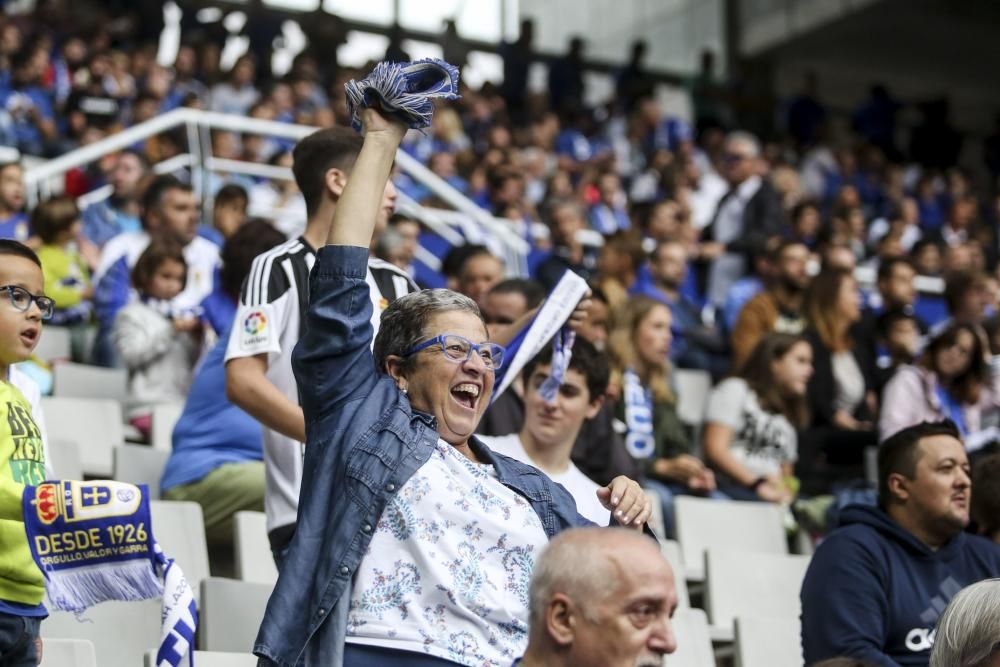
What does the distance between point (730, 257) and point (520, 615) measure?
7168mm

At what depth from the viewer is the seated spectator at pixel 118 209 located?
8.11 m

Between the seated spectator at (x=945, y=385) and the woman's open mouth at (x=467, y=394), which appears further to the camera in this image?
the seated spectator at (x=945, y=385)

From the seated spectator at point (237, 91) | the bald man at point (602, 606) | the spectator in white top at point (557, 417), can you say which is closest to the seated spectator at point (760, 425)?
the spectator in white top at point (557, 417)

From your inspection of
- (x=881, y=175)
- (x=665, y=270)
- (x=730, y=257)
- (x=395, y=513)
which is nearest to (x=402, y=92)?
(x=395, y=513)

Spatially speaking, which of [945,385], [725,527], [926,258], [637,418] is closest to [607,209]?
[926,258]

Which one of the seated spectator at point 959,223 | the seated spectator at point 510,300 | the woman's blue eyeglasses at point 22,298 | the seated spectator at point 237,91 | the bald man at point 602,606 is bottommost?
the bald man at point 602,606

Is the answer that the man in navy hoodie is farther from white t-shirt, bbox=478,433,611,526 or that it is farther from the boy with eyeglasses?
the boy with eyeglasses

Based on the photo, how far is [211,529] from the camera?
460 cm

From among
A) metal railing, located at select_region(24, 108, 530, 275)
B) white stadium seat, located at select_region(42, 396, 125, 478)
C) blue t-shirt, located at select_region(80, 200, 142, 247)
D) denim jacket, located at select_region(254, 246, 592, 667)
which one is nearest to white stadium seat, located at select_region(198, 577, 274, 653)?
denim jacket, located at select_region(254, 246, 592, 667)

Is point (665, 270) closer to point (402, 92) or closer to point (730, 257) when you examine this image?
point (730, 257)

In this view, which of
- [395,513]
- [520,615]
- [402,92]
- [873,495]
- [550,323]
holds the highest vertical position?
[402,92]

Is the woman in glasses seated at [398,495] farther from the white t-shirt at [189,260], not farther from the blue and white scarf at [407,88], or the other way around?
the white t-shirt at [189,260]

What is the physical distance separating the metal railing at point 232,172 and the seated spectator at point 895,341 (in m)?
1.89

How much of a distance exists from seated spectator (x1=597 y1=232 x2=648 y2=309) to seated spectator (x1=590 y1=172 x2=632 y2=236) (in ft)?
8.42
